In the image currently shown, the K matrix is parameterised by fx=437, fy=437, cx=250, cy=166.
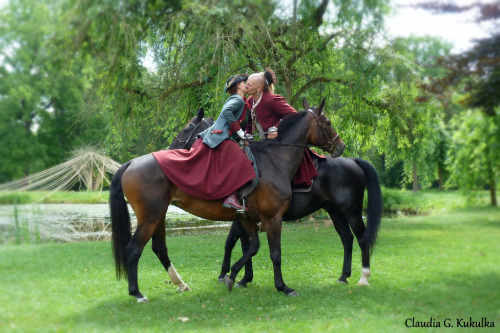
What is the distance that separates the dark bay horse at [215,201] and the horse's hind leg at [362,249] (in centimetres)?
105

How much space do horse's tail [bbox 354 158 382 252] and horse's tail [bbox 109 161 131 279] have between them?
10.5 feet

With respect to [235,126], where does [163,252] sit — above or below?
below

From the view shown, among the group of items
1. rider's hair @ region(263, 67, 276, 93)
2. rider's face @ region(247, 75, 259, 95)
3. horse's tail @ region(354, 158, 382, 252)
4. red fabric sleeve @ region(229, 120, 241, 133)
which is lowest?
horse's tail @ region(354, 158, 382, 252)

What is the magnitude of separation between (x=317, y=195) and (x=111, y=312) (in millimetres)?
3305

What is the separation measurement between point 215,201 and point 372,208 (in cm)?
216

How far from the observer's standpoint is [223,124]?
219 inches

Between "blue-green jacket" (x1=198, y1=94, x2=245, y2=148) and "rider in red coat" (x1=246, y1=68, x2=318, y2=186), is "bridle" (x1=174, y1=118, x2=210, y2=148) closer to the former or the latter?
"rider in red coat" (x1=246, y1=68, x2=318, y2=186)

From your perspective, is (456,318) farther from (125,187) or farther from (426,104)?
(125,187)

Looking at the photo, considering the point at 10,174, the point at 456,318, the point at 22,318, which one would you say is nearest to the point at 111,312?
the point at 22,318

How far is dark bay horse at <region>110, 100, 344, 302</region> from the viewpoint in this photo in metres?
5.27

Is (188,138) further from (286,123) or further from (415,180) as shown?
(415,180)

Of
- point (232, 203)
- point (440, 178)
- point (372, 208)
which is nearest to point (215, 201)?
point (232, 203)

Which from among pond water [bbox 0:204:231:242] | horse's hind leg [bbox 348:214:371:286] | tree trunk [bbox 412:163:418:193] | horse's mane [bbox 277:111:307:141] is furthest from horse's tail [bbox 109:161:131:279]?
tree trunk [bbox 412:163:418:193]

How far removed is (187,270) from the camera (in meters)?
7.80
